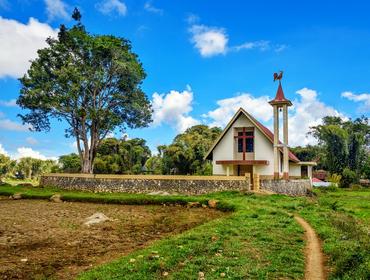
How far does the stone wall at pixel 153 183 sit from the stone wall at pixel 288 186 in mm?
2389

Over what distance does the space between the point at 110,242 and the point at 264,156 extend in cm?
2346

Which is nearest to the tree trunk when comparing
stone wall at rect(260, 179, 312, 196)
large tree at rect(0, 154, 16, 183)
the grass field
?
stone wall at rect(260, 179, 312, 196)

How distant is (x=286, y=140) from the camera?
31.0 metres

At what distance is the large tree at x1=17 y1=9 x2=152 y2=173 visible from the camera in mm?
34219

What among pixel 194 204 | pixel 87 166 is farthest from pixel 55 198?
pixel 87 166

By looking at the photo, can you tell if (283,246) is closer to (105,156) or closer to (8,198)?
(8,198)

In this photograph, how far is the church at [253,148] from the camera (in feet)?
102

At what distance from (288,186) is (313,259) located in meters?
23.2

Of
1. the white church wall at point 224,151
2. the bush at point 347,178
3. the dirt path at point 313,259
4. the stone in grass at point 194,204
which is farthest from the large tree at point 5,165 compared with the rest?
the dirt path at point 313,259

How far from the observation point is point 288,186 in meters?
30.5

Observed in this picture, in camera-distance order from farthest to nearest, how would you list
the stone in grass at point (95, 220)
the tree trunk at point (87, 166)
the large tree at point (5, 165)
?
the large tree at point (5, 165)
the tree trunk at point (87, 166)
the stone in grass at point (95, 220)

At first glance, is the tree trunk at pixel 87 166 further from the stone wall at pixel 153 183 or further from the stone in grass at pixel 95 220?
the stone in grass at pixel 95 220

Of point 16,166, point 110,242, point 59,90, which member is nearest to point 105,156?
point 59,90

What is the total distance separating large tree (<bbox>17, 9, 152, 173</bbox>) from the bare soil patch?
17792mm
